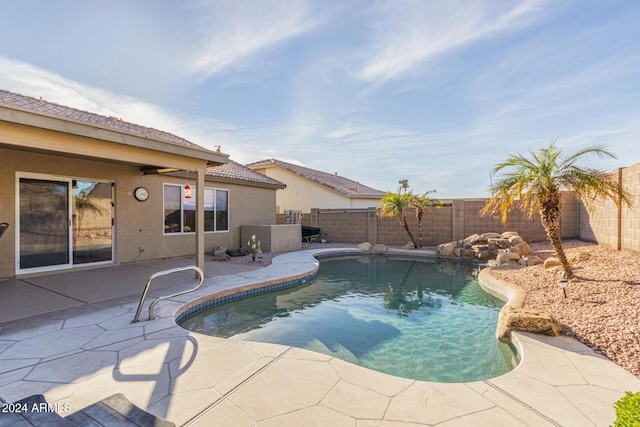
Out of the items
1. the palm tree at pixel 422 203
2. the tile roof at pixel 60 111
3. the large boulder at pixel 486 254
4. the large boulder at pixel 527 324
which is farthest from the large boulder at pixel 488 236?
the tile roof at pixel 60 111

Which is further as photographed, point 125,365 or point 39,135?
point 39,135

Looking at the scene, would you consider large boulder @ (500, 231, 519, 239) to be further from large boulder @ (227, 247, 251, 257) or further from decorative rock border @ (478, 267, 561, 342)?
large boulder @ (227, 247, 251, 257)

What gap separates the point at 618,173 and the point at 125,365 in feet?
38.4

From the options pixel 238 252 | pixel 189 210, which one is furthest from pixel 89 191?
pixel 238 252

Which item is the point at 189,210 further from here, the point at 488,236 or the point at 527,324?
the point at 488,236

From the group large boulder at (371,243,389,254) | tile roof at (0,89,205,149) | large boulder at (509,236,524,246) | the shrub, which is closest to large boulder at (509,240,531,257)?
large boulder at (509,236,524,246)

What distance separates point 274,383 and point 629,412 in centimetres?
258

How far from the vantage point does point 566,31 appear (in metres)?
7.54

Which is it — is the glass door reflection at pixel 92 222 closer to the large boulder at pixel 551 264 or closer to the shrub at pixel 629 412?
the shrub at pixel 629 412

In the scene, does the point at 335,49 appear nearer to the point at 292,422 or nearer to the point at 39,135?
the point at 39,135

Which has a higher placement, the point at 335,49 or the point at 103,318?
the point at 335,49

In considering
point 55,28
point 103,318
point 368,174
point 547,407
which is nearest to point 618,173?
point 547,407

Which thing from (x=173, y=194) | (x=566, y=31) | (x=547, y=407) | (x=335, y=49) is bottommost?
(x=547, y=407)

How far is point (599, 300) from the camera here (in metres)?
5.17
